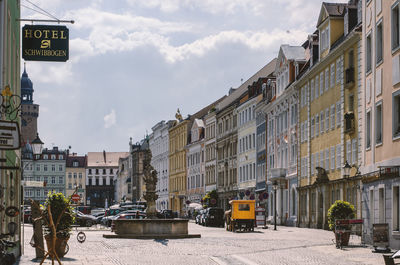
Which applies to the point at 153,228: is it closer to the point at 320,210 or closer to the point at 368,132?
the point at 368,132

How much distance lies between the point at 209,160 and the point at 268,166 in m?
29.0

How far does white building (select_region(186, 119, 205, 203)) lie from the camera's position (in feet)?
366

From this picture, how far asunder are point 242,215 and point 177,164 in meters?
74.4

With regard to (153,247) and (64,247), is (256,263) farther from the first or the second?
(153,247)

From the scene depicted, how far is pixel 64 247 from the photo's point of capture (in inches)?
1064

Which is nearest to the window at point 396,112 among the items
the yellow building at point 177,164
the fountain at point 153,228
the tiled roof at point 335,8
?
the fountain at point 153,228

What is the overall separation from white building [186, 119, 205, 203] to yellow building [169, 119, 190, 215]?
2580 mm

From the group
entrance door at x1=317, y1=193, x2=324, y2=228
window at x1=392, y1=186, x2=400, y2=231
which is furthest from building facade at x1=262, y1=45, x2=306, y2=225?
window at x1=392, y1=186, x2=400, y2=231

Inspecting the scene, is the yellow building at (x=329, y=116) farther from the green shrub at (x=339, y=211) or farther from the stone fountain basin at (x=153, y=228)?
the green shrub at (x=339, y=211)

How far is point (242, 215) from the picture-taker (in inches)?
2126

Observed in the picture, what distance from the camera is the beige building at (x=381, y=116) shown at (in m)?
30.9

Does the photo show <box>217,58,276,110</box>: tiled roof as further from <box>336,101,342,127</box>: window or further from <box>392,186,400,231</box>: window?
<box>392,186,400,231</box>: window

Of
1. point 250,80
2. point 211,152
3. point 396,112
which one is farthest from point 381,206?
point 211,152

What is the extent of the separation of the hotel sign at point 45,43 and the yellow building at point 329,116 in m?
29.4
